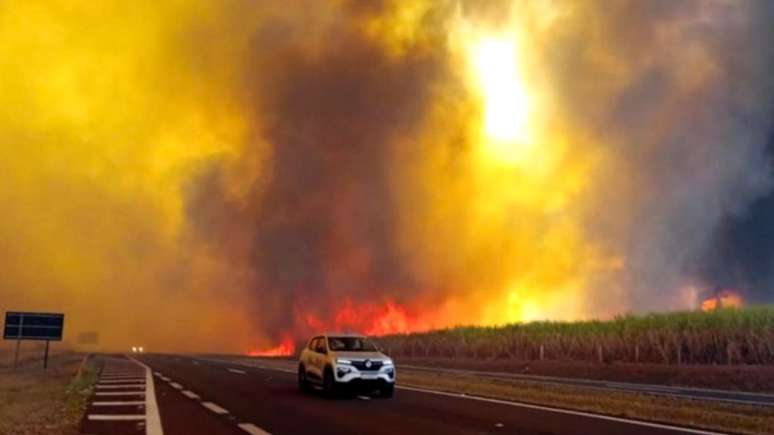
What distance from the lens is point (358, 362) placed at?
73.4 ft

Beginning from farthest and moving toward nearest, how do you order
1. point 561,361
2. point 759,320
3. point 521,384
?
point 561,361 → point 759,320 → point 521,384

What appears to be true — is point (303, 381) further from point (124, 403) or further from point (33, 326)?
point (33, 326)

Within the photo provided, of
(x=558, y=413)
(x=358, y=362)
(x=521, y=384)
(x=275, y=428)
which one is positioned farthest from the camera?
(x=521, y=384)

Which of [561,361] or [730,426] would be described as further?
[561,361]

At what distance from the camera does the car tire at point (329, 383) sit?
875 inches

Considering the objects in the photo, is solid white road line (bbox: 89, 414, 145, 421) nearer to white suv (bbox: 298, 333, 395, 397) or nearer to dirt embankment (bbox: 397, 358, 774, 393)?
white suv (bbox: 298, 333, 395, 397)

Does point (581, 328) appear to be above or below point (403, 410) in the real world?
above

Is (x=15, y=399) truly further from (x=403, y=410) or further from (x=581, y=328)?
(x=581, y=328)

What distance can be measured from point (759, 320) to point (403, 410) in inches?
952

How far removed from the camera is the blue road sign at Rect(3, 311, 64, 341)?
1948 inches

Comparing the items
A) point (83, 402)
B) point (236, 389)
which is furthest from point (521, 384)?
point (83, 402)

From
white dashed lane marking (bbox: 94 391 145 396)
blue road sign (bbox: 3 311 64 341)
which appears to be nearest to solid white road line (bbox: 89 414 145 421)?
white dashed lane marking (bbox: 94 391 145 396)

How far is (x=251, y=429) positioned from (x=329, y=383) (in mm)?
8646

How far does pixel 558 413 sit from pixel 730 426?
3939 mm
